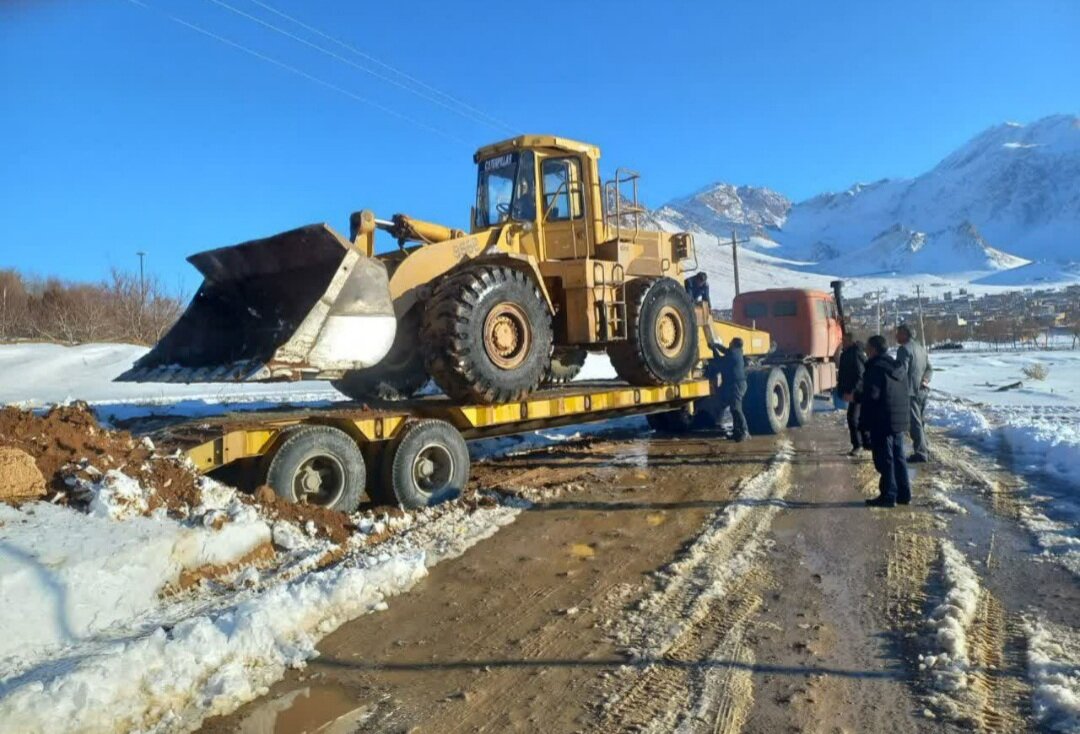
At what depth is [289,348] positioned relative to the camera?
21.1ft

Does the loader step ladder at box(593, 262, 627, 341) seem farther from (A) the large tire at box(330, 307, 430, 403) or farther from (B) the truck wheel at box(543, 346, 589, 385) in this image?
(A) the large tire at box(330, 307, 430, 403)

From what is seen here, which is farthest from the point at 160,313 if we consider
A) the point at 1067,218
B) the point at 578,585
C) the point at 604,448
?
the point at 1067,218

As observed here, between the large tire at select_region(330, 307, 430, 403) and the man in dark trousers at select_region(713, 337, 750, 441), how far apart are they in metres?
4.68

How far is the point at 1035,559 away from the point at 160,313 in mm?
34559

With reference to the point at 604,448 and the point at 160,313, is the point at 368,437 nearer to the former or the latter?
the point at 604,448

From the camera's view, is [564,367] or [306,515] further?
[564,367]

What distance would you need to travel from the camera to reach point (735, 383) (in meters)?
11.6

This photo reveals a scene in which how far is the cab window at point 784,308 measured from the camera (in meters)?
15.8

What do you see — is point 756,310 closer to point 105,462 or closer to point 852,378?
point 852,378

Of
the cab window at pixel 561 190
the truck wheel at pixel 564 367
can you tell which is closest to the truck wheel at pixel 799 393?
the truck wheel at pixel 564 367

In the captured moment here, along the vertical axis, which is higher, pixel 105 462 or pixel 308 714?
pixel 105 462

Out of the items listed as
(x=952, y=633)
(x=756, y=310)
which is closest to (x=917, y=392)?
(x=952, y=633)

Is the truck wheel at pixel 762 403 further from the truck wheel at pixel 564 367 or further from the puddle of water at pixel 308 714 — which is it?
the puddle of water at pixel 308 714

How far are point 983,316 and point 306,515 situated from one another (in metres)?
91.5
